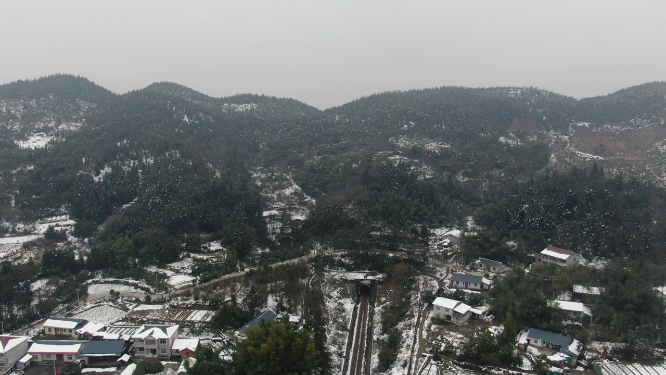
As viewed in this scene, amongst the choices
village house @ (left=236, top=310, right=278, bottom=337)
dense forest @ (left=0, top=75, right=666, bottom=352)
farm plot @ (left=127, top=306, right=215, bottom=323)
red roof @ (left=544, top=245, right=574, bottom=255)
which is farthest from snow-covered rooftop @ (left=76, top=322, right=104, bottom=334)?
red roof @ (left=544, top=245, right=574, bottom=255)

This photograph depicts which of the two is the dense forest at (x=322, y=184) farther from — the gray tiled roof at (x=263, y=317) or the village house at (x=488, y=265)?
the gray tiled roof at (x=263, y=317)

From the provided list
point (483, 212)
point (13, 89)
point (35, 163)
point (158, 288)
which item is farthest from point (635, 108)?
point (13, 89)

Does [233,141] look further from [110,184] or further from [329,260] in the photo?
[329,260]

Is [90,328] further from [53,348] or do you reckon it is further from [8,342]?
[8,342]

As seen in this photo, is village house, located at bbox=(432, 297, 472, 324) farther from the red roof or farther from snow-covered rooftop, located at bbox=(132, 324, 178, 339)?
snow-covered rooftop, located at bbox=(132, 324, 178, 339)

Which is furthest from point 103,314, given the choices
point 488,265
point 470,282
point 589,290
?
point 589,290

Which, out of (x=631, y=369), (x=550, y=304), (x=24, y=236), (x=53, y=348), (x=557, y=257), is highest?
(x=24, y=236)
